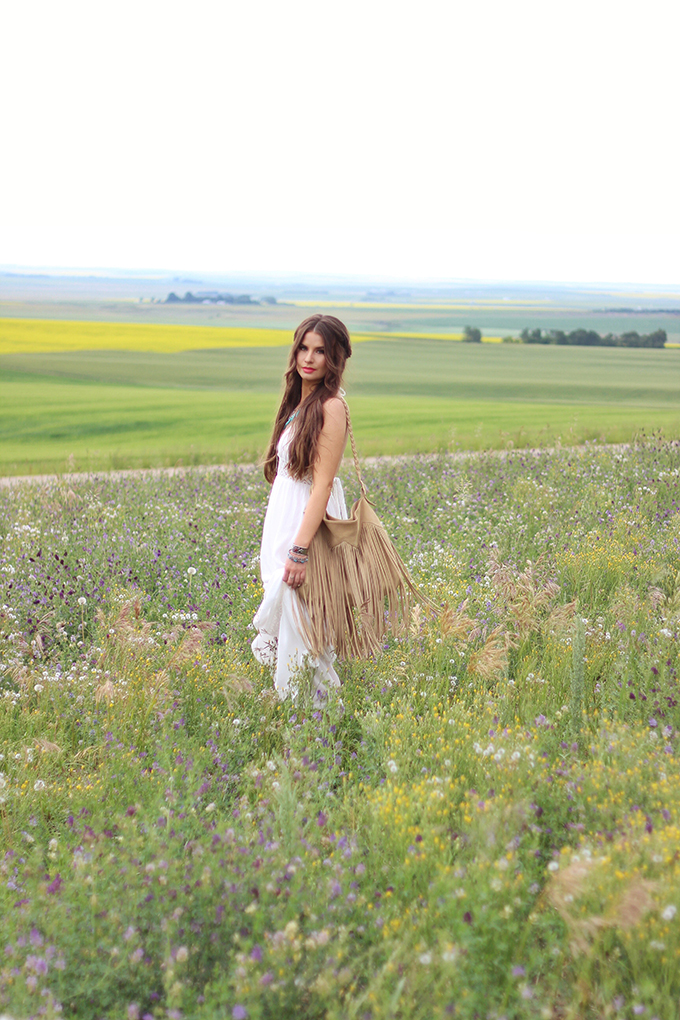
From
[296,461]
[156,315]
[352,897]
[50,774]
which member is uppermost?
[156,315]

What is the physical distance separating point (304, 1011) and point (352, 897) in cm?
34

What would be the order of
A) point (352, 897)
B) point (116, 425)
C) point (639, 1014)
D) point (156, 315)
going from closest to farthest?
point (639, 1014) < point (352, 897) < point (116, 425) < point (156, 315)

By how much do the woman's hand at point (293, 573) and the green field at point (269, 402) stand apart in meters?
8.49

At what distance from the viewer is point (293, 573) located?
411 cm

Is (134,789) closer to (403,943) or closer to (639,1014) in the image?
(403,943)

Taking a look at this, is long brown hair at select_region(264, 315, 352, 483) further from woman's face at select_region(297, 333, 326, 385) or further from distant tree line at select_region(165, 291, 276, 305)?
distant tree line at select_region(165, 291, 276, 305)

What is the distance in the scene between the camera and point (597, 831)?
2.73 meters

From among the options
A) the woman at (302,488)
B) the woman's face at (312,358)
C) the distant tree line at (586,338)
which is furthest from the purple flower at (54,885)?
the distant tree line at (586,338)

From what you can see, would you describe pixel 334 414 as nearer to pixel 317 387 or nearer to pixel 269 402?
pixel 317 387

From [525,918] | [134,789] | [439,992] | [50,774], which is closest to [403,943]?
[439,992]

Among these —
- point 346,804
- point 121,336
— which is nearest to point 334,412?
point 346,804

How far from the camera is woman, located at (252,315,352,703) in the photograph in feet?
13.5

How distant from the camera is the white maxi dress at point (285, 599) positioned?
13.8ft

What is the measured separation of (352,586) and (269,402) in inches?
829
